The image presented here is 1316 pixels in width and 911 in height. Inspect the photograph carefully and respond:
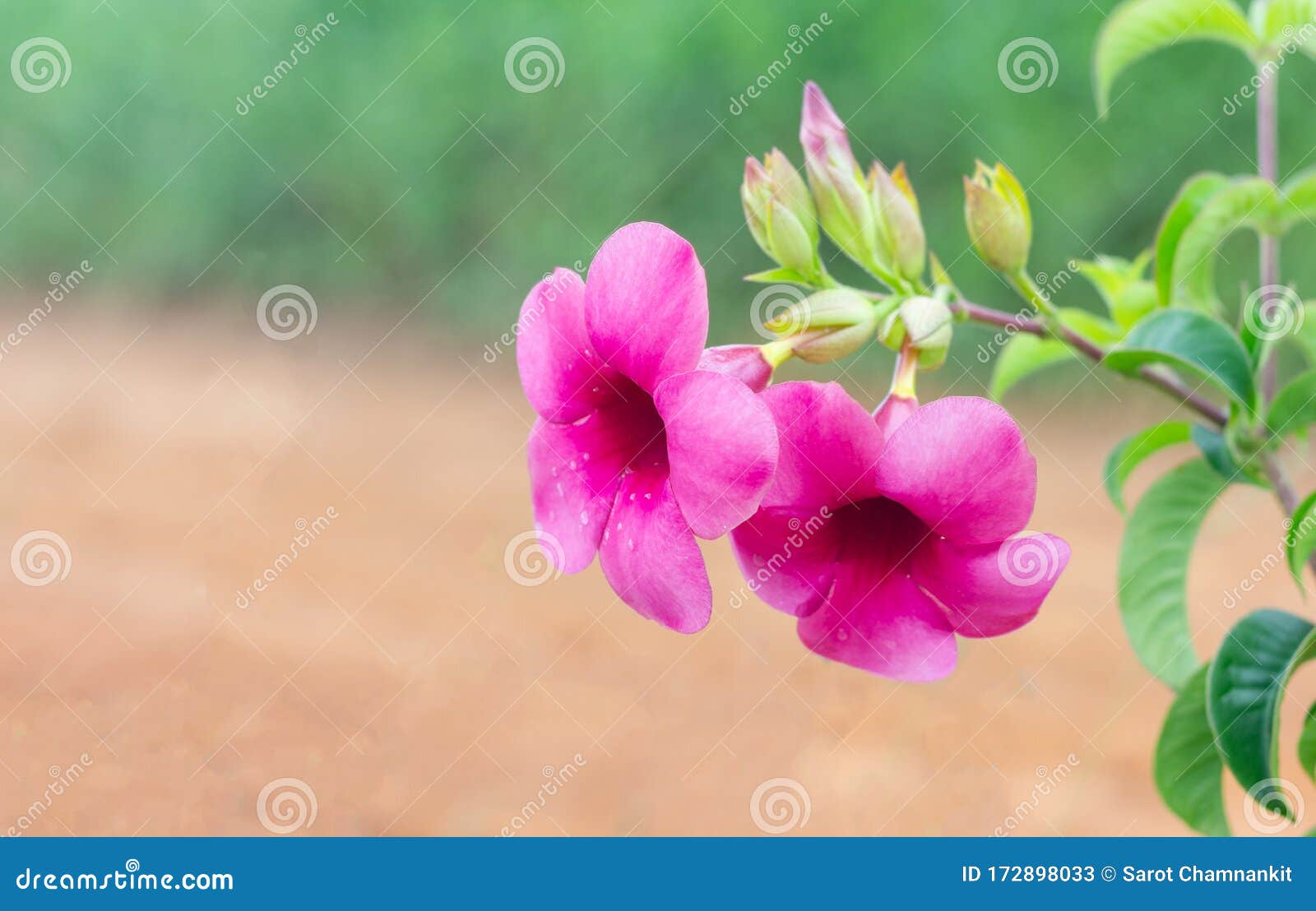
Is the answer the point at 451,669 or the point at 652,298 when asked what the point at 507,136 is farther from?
the point at 652,298

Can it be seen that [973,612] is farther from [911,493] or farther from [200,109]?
[200,109]

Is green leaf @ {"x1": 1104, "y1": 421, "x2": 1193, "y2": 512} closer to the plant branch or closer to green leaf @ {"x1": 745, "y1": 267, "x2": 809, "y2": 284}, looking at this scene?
the plant branch

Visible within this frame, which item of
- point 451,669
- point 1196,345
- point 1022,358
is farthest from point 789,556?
point 451,669

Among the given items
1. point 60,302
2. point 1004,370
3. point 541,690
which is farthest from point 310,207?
point 1004,370

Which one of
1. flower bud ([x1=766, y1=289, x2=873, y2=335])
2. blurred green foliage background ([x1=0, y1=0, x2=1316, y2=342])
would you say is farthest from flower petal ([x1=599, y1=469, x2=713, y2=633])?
blurred green foliage background ([x1=0, y1=0, x2=1316, y2=342])

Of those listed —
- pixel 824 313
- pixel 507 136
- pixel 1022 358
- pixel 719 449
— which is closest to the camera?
pixel 719 449

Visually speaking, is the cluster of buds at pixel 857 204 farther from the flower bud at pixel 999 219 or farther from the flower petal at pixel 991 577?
the flower petal at pixel 991 577

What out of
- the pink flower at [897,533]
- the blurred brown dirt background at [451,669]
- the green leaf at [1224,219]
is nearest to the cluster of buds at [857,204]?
the pink flower at [897,533]

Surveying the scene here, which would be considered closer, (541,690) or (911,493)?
(911,493)
